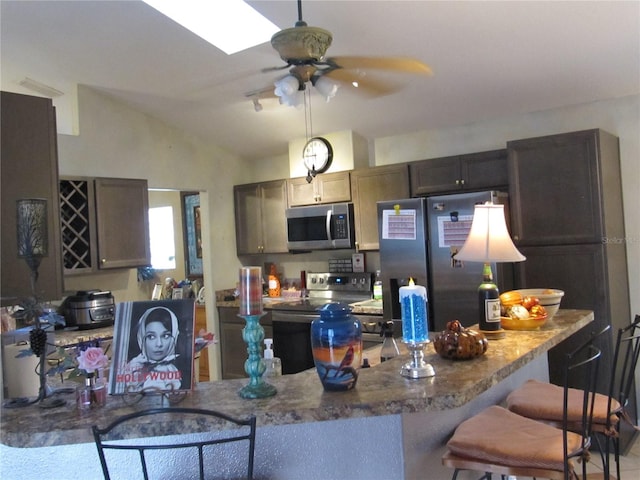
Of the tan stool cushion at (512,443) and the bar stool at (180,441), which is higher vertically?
the bar stool at (180,441)

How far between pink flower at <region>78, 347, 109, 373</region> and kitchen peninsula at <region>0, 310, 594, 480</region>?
0.38 feet

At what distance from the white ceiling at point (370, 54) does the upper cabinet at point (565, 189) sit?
0.40 meters

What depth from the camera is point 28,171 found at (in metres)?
2.09

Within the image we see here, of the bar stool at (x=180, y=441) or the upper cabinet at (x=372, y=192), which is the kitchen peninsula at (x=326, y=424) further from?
the upper cabinet at (x=372, y=192)

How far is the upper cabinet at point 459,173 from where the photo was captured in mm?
3789

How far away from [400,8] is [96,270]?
9.46ft

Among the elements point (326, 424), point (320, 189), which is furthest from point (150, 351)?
point (320, 189)

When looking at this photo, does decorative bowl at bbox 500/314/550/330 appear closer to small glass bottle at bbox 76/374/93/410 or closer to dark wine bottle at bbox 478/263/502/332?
dark wine bottle at bbox 478/263/502/332

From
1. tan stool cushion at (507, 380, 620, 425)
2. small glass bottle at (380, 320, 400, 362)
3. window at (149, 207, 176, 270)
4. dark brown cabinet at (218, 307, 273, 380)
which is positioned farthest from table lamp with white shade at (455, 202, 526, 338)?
window at (149, 207, 176, 270)

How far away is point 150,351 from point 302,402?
42 centimetres

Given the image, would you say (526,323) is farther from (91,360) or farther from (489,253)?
(91,360)

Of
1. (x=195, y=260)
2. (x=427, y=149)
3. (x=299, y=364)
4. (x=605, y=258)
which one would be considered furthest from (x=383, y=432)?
(x=195, y=260)

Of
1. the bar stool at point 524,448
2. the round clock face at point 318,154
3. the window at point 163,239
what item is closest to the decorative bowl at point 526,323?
the bar stool at point 524,448

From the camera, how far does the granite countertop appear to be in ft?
4.10
